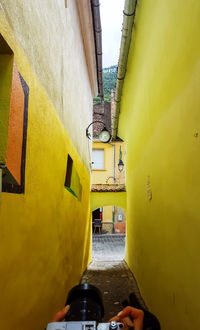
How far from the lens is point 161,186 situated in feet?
11.3

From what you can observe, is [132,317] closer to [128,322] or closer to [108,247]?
[128,322]

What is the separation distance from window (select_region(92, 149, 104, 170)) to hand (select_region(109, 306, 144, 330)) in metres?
16.5

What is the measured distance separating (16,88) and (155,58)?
262 centimetres

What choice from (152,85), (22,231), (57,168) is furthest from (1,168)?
(152,85)

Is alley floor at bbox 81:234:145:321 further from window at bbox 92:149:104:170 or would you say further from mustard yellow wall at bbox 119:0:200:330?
window at bbox 92:149:104:170

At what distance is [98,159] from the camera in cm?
1791

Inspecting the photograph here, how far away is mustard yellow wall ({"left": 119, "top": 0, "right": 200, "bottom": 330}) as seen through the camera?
2.17 metres

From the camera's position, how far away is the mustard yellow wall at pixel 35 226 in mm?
1785

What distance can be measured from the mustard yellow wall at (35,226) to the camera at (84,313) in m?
0.58

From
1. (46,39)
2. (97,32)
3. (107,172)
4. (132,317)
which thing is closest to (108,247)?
(107,172)

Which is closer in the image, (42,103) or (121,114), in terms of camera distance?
(42,103)

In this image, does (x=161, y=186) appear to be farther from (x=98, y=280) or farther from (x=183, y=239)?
(x=98, y=280)

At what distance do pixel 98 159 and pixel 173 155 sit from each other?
15.1m

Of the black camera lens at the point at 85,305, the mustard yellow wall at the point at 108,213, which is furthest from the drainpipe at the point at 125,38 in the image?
the mustard yellow wall at the point at 108,213
